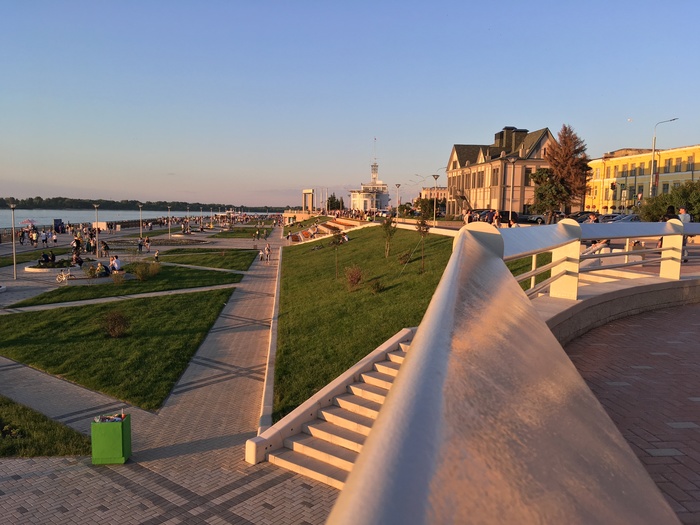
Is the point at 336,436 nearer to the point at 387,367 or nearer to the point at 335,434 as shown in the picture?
the point at 335,434

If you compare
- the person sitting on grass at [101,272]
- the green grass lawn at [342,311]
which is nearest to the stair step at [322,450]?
the green grass lawn at [342,311]

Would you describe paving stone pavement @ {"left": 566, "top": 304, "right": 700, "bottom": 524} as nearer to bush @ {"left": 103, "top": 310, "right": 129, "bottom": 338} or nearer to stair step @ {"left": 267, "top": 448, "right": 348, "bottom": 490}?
stair step @ {"left": 267, "top": 448, "right": 348, "bottom": 490}

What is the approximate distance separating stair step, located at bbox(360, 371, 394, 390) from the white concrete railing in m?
7.25

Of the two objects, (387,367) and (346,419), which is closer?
(346,419)

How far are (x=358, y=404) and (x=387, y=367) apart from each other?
3.81 ft

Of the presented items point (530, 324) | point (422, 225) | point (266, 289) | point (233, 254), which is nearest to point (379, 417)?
point (530, 324)

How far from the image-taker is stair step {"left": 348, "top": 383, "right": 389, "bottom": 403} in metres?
8.52

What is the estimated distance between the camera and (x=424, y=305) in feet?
45.8

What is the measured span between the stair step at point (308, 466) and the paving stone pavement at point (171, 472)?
0.12 meters

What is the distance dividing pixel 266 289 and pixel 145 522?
1823 centimetres

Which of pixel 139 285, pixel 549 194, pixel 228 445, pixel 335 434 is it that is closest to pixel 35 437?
pixel 228 445

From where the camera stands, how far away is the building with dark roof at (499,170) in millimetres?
53281

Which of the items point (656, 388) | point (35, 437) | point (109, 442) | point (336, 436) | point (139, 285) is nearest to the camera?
point (656, 388)

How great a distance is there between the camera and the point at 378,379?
894cm
